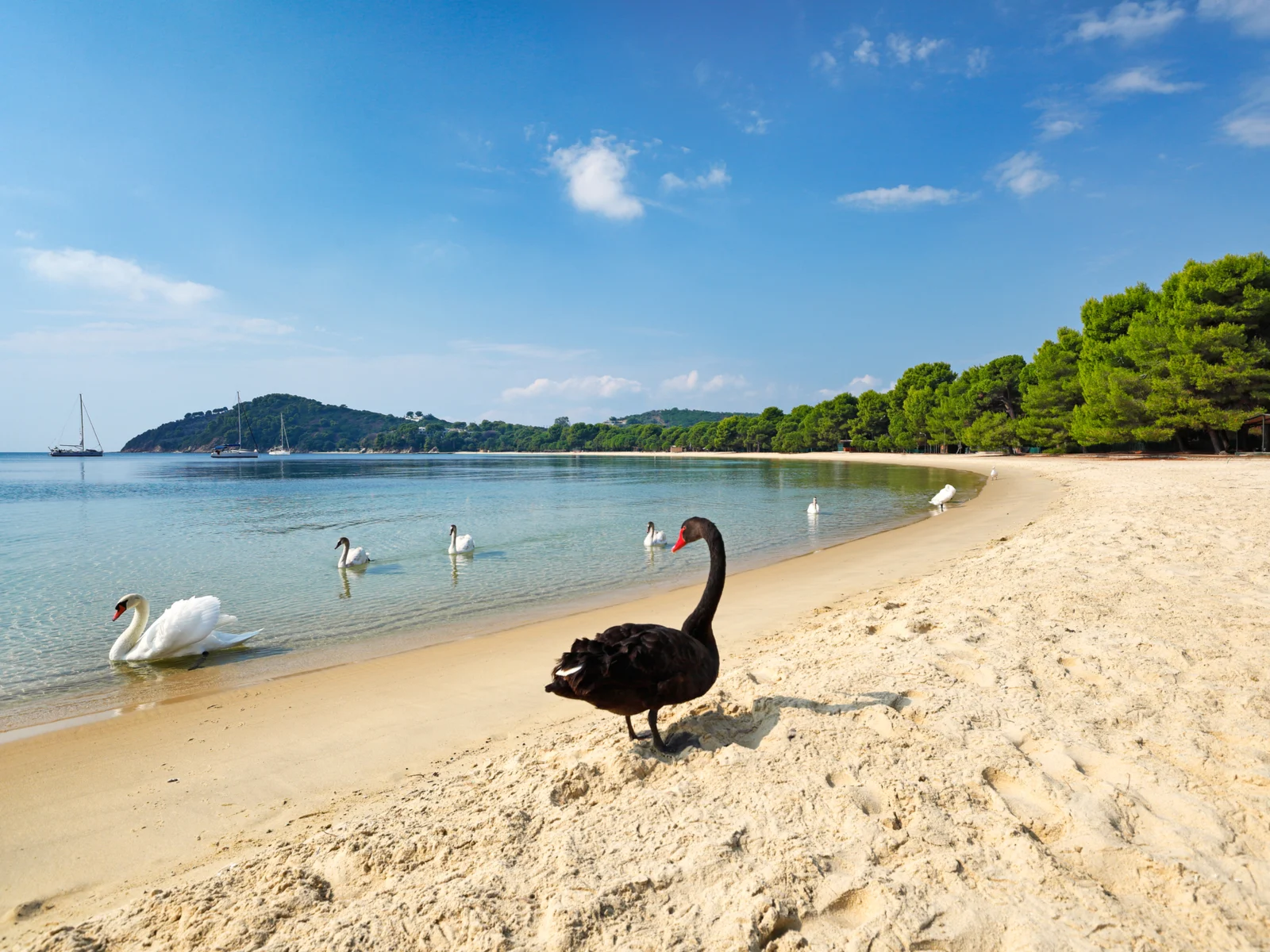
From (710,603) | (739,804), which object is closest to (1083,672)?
(710,603)

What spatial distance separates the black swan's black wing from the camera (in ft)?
11.3

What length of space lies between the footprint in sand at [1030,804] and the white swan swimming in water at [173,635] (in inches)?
358

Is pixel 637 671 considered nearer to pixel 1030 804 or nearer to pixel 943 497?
pixel 1030 804

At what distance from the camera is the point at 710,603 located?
419 cm

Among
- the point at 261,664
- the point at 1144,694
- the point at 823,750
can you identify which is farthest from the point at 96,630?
the point at 1144,694

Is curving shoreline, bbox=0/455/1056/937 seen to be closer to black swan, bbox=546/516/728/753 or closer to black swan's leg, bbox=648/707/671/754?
black swan's leg, bbox=648/707/671/754

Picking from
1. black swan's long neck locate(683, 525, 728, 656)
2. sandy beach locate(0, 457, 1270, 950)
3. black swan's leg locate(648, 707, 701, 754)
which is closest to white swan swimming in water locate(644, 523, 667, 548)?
sandy beach locate(0, 457, 1270, 950)

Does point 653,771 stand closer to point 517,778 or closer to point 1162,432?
point 517,778

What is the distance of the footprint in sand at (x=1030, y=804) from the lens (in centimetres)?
284

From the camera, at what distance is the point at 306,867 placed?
3.05m

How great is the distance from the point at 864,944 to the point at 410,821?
241 cm

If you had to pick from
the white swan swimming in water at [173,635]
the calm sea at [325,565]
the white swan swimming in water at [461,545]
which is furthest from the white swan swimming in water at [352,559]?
the white swan swimming in water at [173,635]

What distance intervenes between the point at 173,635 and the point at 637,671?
755cm

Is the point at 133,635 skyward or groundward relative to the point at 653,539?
skyward
